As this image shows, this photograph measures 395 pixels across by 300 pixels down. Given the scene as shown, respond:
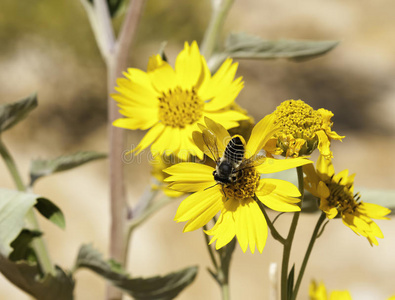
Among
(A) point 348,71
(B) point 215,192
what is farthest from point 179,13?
(B) point 215,192

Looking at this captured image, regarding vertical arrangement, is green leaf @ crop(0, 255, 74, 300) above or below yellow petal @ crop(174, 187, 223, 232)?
below

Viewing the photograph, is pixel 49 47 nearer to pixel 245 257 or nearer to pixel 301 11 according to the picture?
pixel 245 257

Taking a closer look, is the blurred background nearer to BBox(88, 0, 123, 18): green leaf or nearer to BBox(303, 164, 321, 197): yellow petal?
BBox(88, 0, 123, 18): green leaf

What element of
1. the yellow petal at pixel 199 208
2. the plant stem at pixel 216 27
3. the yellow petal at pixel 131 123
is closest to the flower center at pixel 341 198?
the yellow petal at pixel 199 208

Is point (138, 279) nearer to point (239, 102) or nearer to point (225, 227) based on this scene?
point (225, 227)

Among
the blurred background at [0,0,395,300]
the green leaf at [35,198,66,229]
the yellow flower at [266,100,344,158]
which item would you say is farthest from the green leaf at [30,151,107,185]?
the blurred background at [0,0,395,300]

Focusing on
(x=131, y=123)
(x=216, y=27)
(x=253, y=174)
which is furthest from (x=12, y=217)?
(x=216, y=27)
